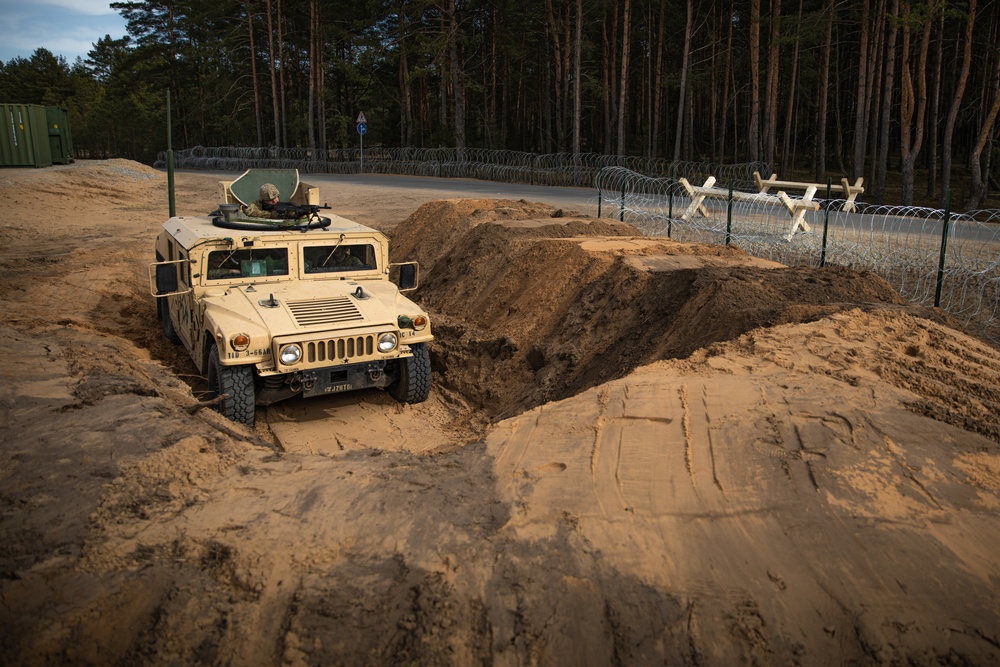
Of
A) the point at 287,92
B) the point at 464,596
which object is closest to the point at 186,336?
the point at 464,596

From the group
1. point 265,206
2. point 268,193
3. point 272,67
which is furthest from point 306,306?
point 272,67

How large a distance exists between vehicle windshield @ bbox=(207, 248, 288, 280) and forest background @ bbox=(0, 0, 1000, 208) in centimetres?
1676

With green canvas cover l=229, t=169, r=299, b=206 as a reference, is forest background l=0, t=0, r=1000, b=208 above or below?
above

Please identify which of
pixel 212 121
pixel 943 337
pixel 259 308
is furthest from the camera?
pixel 212 121

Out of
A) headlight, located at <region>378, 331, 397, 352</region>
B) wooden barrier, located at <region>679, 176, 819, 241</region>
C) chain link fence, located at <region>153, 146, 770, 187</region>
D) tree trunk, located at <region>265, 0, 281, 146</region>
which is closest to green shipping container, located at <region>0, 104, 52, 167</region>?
chain link fence, located at <region>153, 146, 770, 187</region>

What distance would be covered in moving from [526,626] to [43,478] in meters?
3.20

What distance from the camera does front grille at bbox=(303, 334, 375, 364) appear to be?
23.1 ft

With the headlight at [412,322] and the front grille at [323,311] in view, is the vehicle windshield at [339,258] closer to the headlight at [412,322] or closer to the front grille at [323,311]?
the front grille at [323,311]

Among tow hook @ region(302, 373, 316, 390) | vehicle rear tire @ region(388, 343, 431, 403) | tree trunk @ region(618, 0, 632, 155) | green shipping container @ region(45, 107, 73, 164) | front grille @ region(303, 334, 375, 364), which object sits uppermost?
tree trunk @ region(618, 0, 632, 155)

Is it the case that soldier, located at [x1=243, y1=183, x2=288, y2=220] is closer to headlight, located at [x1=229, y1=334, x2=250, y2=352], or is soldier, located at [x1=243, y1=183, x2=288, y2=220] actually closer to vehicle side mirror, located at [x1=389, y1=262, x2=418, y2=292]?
vehicle side mirror, located at [x1=389, y1=262, x2=418, y2=292]

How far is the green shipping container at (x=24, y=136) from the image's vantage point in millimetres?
27547

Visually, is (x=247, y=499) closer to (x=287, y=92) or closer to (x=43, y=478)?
(x=43, y=478)

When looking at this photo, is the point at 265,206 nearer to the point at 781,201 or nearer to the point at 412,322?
the point at 412,322

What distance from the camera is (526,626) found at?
3586 mm
